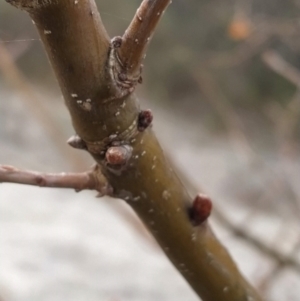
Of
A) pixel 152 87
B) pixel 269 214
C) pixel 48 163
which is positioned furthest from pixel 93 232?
pixel 152 87

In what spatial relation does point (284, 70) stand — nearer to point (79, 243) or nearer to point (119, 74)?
point (119, 74)

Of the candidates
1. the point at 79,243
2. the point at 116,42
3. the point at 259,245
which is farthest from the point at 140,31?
the point at 79,243

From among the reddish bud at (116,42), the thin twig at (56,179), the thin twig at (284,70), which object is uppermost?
the reddish bud at (116,42)

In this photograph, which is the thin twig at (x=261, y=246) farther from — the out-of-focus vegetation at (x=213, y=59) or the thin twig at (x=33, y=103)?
the out-of-focus vegetation at (x=213, y=59)

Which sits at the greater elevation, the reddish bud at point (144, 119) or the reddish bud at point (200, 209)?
the reddish bud at point (144, 119)

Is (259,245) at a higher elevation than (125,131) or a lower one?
lower

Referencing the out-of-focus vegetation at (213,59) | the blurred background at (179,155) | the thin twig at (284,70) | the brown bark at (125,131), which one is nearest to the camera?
the brown bark at (125,131)

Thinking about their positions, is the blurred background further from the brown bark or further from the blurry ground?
the brown bark

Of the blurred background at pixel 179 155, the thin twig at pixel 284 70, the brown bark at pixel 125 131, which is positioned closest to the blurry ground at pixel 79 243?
the blurred background at pixel 179 155
